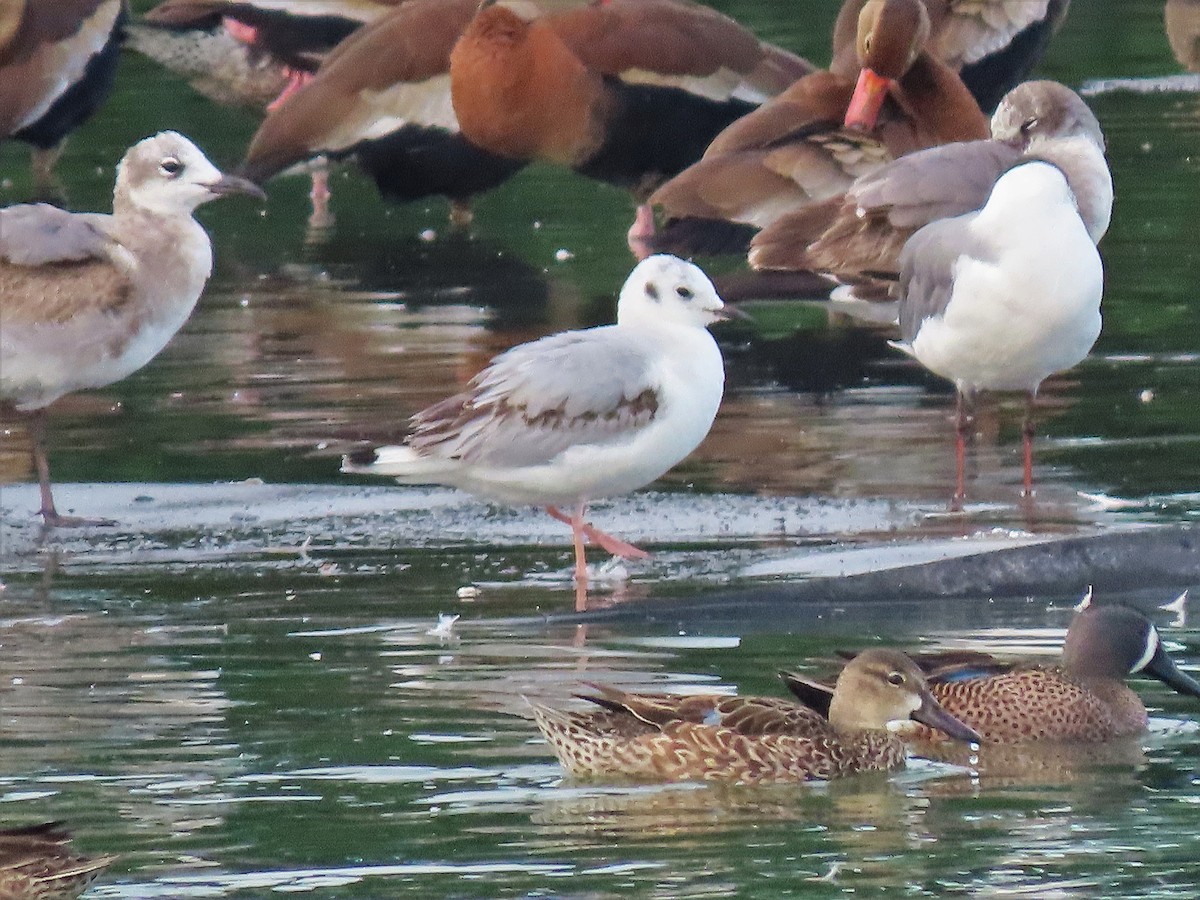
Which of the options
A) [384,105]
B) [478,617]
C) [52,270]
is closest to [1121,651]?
[478,617]

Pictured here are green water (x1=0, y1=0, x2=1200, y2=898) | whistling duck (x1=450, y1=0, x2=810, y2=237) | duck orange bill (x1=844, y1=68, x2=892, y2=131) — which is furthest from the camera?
whistling duck (x1=450, y1=0, x2=810, y2=237)

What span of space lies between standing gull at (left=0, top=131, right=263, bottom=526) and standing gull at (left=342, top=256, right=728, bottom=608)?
59.4 inches

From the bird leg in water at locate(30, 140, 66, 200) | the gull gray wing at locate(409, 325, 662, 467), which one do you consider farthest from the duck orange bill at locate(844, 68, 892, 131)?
the bird leg in water at locate(30, 140, 66, 200)

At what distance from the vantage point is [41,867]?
524cm

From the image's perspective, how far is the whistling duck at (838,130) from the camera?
12766 mm

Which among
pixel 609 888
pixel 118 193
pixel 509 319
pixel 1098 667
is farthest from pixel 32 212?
pixel 609 888

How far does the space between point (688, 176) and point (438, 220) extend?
15.9 feet

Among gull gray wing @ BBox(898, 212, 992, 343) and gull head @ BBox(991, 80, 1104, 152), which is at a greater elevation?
gull head @ BBox(991, 80, 1104, 152)

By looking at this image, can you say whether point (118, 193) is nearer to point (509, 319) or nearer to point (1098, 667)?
point (509, 319)

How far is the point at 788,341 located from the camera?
13.0 metres

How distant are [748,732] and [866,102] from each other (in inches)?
263

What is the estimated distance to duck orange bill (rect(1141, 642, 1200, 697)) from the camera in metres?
6.93

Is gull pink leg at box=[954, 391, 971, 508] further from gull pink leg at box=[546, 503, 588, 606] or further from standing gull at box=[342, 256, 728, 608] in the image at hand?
gull pink leg at box=[546, 503, 588, 606]

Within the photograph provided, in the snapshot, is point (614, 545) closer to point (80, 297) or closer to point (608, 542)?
point (608, 542)
